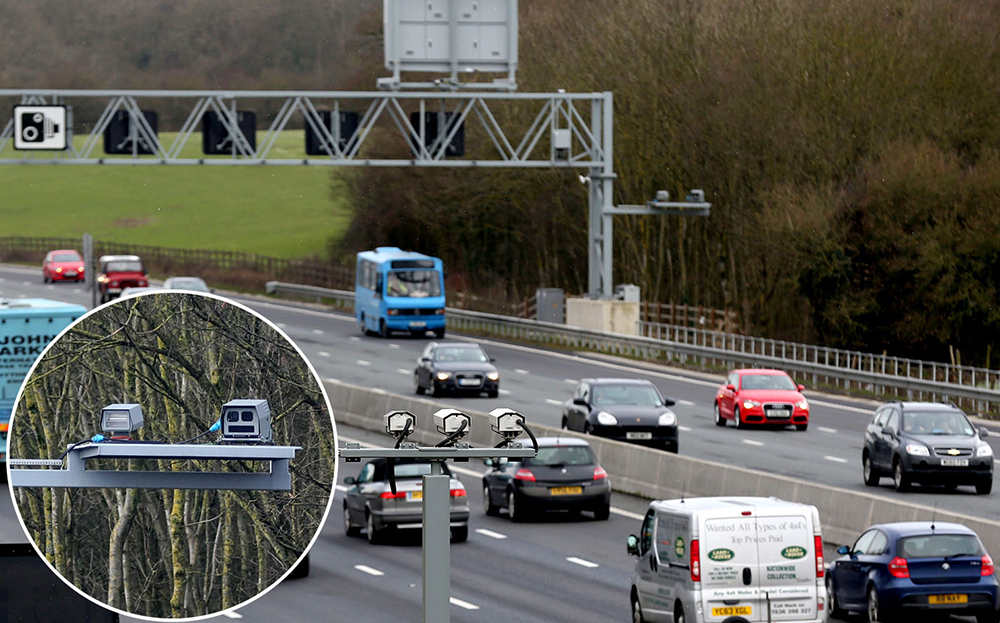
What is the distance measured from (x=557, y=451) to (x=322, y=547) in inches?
161

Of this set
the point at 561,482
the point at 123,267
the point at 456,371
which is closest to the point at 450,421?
the point at 561,482

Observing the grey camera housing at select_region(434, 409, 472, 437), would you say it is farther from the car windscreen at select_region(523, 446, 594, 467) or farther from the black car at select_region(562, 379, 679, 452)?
the black car at select_region(562, 379, 679, 452)

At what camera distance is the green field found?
11338 centimetres

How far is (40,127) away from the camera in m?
47.9

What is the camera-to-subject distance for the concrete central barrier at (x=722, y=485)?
899 inches

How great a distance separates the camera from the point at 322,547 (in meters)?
26.2

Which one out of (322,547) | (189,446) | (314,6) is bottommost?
(322,547)

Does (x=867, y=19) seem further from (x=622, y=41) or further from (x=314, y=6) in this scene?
(x=314, y=6)

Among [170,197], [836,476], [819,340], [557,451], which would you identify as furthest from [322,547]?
[170,197]

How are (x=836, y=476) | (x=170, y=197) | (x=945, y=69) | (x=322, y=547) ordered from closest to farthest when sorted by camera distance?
1. (x=322, y=547)
2. (x=836, y=476)
3. (x=945, y=69)
4. (x=170, y=197)

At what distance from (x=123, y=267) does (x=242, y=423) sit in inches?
2795

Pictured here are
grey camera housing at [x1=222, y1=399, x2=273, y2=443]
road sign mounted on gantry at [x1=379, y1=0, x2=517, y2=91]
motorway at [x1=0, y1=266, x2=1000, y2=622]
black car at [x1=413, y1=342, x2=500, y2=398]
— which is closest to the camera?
grey camera housing at [x1=222, y1=399, x2=273, y2=443]

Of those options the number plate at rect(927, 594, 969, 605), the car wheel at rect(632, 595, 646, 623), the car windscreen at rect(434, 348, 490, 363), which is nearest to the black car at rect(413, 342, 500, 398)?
the car windscreen at rect(434, 348, 490, 363)

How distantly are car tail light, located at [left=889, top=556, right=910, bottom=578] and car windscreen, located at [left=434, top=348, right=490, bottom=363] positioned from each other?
25.1 meters
